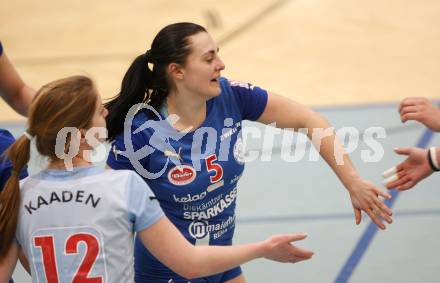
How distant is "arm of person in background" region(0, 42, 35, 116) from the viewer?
3.63 meters

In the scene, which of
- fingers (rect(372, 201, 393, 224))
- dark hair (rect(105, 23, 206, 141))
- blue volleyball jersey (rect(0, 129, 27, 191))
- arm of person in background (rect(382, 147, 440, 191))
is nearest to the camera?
blue volleyball jersey (rect(0, 129, 27, 191))

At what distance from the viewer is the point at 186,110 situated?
3688mm

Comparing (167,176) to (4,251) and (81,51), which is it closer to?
(4,251)

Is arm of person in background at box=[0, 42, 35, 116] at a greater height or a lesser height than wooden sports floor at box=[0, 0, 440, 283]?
greater

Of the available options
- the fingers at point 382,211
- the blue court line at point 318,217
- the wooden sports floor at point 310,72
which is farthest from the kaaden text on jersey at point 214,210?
the blue court line at point 318,217

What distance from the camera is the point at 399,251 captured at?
5.22m

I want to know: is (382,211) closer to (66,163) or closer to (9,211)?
(66,163)

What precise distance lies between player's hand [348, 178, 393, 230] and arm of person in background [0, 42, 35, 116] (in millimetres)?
1573

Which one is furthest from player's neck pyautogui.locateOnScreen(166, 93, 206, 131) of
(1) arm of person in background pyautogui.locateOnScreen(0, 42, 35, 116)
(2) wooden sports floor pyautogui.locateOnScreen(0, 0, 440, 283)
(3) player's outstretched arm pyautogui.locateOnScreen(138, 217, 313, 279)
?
(2) wooden sports floor pyautogui.locateOnScreen(0, 0, 440, 283)

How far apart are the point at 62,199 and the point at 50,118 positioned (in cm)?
28

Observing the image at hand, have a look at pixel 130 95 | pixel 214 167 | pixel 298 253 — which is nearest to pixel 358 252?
pixel 214 167

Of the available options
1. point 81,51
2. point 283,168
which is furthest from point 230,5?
point 283,168

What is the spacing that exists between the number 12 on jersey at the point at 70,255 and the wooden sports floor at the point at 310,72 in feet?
7.96

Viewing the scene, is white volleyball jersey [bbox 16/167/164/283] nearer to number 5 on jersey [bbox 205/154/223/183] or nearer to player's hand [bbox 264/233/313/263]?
player's hand [bbox 264/233/313/263]
